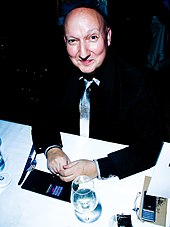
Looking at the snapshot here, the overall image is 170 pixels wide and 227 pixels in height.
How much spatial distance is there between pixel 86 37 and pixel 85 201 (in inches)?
36.0

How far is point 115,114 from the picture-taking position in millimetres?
1720

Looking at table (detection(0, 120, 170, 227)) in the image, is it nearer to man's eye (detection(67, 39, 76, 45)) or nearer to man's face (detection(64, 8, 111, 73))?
man's face (detection(64, 8, 111, 73))

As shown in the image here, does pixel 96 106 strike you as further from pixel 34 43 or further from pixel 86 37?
pixel 34 43

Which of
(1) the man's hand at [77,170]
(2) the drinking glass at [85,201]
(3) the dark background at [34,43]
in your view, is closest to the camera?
(2) the drinking glass at [85,201]

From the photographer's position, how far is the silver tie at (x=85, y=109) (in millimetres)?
1728

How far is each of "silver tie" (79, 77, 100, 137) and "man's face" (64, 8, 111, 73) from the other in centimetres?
22

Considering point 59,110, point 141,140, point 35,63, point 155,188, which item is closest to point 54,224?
point 155,188

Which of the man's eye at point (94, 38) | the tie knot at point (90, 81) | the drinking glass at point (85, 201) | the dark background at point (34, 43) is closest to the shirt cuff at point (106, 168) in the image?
the drinking glass at point (85, 201)

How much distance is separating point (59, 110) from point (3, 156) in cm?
59

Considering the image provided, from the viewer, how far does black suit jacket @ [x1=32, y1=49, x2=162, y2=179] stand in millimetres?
1459

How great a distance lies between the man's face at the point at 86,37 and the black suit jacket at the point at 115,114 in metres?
0.19

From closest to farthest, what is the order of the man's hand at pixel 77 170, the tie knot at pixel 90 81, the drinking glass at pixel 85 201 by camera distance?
1. the drinking glass at pixel 85 201
2. the man's hand at pixel 77 170
3. the tie knot at pixel 90 81

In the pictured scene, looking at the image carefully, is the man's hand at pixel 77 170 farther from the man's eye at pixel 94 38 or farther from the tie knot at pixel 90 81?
the man's eye at pixel 94 38

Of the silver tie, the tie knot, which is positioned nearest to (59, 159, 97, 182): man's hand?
the silver tie
